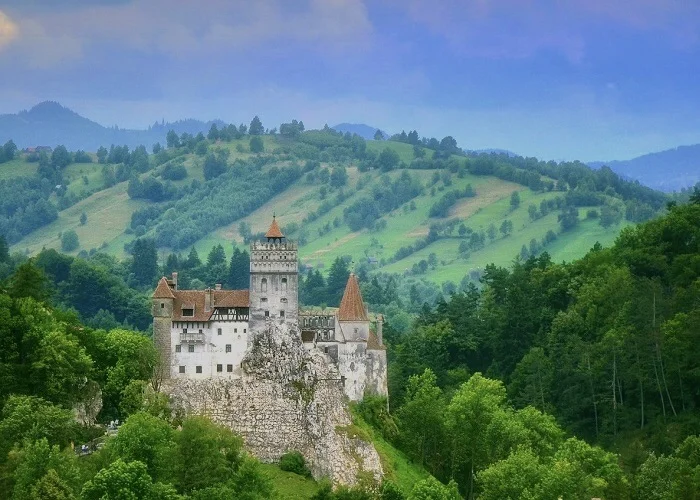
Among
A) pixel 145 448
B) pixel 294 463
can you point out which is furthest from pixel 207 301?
pixel 145 448

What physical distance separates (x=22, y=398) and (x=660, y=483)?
4097 centimetres

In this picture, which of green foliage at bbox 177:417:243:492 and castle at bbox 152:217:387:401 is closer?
green foliage at bbox 177:417:243:492

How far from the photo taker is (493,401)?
108625 mm

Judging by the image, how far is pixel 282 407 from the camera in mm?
100062

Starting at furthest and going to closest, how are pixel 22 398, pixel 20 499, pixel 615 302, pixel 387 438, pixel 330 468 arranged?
pixel 615 302 < pixel 387 438 < pixel 330 468 < pixel 22 398 < pixel 20 499

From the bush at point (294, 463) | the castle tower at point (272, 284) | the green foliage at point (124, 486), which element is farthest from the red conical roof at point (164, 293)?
the green foliage at point (124, 486)

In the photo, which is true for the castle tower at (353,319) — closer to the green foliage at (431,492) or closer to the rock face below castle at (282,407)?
the rock face below castle at (282,407)

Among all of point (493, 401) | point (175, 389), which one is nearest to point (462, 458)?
point (493, 401)

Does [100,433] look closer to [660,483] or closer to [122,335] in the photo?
[122,335]

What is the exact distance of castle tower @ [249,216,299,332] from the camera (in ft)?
328

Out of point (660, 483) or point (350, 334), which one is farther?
point (350, 334)

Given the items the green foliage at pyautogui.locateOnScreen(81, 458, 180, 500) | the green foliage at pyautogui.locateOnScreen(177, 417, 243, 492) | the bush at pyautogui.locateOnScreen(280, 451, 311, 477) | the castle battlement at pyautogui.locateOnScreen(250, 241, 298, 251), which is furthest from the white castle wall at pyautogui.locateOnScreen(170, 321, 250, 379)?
the green foliage at pyautogui.locateOnScreen(81, 458, 180, 500)

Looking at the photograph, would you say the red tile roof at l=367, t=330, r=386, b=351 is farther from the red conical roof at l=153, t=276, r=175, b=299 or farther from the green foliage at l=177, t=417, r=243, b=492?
the green foliage at l=177, t=417, r=243, b=492

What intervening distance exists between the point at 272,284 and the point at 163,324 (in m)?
8.04
